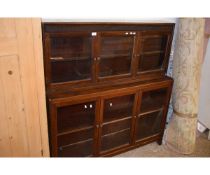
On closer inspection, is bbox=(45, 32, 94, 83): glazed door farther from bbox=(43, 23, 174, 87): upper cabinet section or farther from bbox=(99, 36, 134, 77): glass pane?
bbox=(99, 36, 134, 77): glass pane

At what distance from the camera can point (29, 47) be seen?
136cm

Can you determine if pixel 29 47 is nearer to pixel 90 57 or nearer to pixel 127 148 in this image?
pixel 90 57

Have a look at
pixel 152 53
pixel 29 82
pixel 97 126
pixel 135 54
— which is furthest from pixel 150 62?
pixel 29 82

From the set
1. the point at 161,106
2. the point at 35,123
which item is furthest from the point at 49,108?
the point at 161,106

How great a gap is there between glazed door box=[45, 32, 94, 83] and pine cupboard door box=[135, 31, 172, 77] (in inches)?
18.9

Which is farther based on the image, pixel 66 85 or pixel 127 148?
pixel 127 148

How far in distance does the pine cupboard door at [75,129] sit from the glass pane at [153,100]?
569mm

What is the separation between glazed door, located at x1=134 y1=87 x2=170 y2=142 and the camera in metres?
2.21
